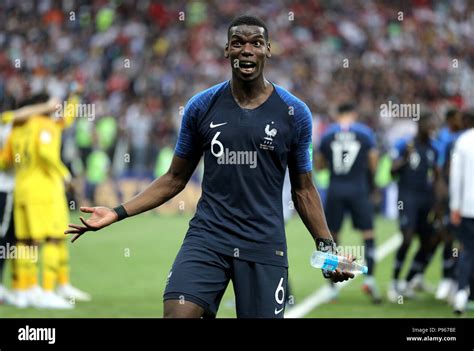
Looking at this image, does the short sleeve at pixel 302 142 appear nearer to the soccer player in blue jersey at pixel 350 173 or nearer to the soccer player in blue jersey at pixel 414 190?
the soccer player in blue jersey at pixel 350 173

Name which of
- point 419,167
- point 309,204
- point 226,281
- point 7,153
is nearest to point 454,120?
point 419,167

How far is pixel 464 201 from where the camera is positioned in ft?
36.5

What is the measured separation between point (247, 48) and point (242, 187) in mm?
756

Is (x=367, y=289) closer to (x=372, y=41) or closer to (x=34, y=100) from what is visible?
(x=34, y=100)

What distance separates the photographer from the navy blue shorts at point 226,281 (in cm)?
591

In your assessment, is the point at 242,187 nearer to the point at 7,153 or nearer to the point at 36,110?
the point at 36,110

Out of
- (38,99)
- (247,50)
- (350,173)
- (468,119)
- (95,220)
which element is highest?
(38,99)

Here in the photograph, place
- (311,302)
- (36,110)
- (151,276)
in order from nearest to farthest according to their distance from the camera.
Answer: (36,110) → (311,302) → (151,276)

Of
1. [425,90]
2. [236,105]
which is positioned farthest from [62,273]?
[425,90]

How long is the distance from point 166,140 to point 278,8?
8.54m

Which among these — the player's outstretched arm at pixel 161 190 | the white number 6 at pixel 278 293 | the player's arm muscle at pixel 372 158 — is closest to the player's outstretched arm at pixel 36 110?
the player's arm muscle at pixel 372 158

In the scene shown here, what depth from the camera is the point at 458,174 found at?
11148 mm

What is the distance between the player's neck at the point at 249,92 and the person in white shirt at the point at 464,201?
5.30 m
